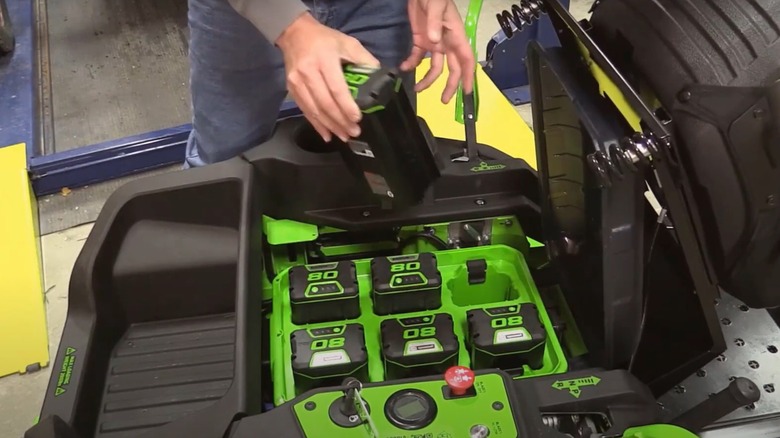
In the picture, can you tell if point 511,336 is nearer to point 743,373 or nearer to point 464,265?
point 464,265

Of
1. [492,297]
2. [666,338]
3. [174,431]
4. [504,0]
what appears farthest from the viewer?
[504,0]

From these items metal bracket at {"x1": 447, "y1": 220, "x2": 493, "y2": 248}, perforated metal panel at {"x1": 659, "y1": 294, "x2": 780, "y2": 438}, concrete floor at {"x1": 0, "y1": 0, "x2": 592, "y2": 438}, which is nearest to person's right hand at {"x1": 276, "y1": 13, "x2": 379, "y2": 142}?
metal bracket at {"x1": 447, "y1": 220, "x2": 493, "y2": 248}

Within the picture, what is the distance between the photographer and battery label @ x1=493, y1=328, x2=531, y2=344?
91 cm

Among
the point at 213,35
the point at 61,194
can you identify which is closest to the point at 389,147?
the point at 213,35

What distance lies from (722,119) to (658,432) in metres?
0.33

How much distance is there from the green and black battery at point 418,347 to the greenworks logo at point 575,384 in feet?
0.44

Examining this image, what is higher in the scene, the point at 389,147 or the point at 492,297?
the point at 389,147

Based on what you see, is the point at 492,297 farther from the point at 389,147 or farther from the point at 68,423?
the point at 68,423

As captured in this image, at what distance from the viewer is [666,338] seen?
0.94m

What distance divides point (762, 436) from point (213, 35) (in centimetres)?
92

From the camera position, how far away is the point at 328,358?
0.90 metres

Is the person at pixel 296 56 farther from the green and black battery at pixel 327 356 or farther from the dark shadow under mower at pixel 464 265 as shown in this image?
the green and black battery at pixel 327 356

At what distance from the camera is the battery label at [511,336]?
0.91 m

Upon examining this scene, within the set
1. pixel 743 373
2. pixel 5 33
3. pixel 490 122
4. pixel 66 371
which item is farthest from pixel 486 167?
pixel 5 33
